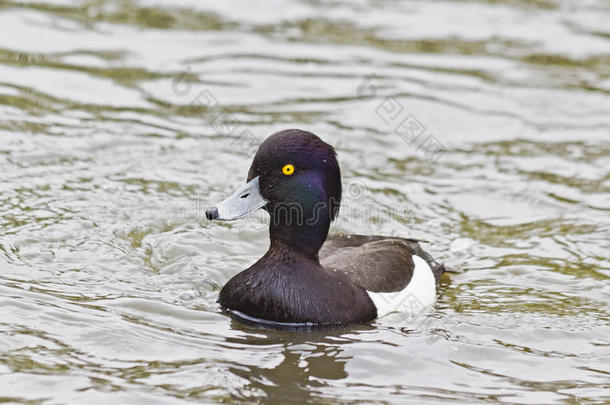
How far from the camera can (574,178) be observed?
36.3ft

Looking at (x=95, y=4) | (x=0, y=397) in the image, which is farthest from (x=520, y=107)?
(x=0, y=397)

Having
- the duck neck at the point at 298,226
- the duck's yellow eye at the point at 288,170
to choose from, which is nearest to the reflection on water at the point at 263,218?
the duck neck at the point at 298,226

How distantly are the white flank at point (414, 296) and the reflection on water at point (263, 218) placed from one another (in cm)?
20

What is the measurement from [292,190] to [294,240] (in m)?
0.38

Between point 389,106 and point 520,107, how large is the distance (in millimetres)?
1726

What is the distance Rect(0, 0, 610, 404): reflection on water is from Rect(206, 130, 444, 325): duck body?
0.17 meters

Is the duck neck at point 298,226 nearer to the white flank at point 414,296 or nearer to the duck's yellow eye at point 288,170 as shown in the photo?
the duck's yellow eye at point 288,170

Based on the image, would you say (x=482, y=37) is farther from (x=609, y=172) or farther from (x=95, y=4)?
(x=95, y=4)

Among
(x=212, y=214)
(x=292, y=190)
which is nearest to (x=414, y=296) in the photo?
(x=292, y=190)

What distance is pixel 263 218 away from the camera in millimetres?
9977

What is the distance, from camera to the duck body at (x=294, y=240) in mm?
7281

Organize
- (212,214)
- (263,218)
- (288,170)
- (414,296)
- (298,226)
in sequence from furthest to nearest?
1. (263,218)
2. (414,296)
3. (298,226)
4. (288,170)
5. (212,214)

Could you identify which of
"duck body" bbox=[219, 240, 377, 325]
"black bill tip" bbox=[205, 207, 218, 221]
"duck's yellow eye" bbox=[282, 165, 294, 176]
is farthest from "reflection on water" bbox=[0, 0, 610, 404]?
"duck's yellow eye" bbox=[282, 165, 294, 176]

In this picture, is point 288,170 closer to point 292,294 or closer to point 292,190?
point 292,190
